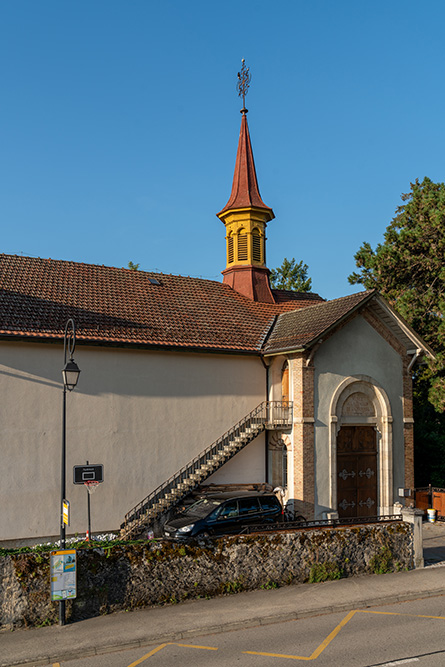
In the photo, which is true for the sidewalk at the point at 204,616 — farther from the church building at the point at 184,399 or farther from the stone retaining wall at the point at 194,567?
the church building at the point at 184,399

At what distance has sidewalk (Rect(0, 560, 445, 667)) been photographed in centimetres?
1099

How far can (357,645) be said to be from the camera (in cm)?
1096

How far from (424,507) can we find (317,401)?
26.4ft

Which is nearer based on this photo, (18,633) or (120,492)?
(18,633)

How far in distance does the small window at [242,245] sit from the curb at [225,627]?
18.0 m

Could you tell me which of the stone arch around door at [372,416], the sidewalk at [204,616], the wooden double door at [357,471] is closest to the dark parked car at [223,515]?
the sidewalk at [204,616]

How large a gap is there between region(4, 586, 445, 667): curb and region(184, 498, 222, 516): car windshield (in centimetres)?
480

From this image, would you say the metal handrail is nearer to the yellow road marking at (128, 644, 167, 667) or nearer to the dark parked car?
the dark parked car

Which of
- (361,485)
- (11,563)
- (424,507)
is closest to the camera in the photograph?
(11,563)

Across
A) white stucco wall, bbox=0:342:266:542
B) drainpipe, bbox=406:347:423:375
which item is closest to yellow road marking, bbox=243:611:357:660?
white stucco wall, bbox=0:342:266:542

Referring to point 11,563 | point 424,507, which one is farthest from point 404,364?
point 11,563

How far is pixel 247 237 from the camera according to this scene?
1150 inches

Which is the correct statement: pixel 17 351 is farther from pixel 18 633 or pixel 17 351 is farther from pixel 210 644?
pixel 210 644

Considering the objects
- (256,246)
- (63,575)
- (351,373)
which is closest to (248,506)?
(63,575)
